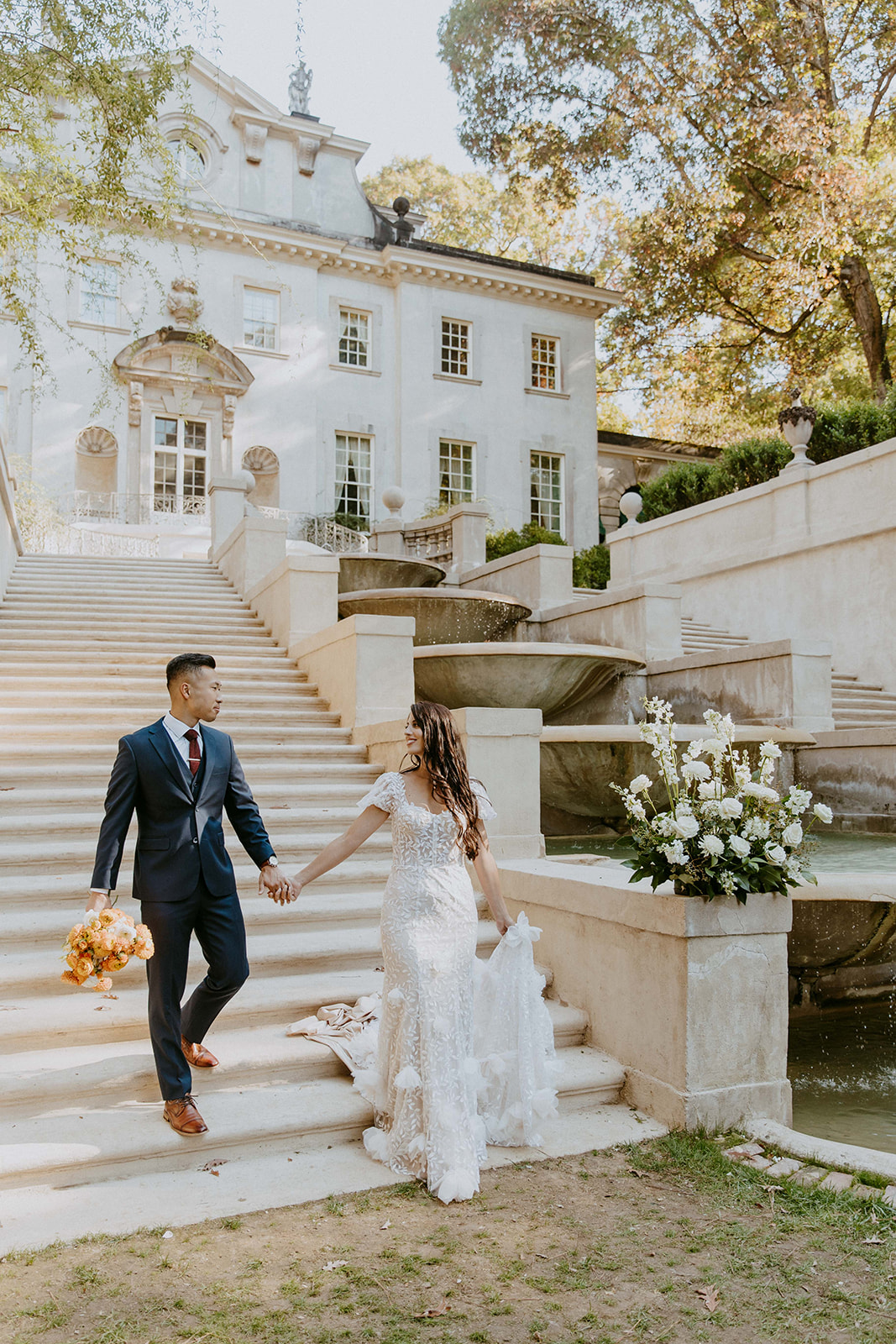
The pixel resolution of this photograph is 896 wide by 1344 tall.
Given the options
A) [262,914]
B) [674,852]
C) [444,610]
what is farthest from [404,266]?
[674,852]

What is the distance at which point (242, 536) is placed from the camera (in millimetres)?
12531

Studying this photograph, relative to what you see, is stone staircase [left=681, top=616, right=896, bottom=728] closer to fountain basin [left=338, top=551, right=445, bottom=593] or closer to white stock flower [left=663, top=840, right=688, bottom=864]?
fountain basin [left=338, top=551, right=445, bottom=593]

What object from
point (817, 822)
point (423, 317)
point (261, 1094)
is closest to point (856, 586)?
point (817, 822)

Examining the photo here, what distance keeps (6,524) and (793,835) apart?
31.7ft

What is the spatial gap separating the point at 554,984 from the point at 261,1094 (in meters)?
1.71

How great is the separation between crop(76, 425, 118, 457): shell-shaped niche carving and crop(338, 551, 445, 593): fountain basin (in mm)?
12063

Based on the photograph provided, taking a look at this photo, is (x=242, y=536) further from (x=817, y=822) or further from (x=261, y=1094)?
(x=261, y=1094)

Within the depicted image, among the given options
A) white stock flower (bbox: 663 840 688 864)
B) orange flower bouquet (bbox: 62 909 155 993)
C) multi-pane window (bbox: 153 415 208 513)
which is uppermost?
multi-pane window (bbox: 153 415 208 513)

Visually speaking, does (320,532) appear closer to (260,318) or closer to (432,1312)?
(260,318)

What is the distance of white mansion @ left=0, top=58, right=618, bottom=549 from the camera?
2384 centimetres

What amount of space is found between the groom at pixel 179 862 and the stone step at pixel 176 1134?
12 centimetres

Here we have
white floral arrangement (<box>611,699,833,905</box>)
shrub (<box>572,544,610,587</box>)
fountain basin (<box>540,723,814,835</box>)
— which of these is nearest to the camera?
white floral arrangement (<box>611,699,833,905</box>)

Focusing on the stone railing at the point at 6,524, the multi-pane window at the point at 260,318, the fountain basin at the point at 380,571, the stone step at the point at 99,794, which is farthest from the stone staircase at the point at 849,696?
the multi-pane window at the point at 260,318

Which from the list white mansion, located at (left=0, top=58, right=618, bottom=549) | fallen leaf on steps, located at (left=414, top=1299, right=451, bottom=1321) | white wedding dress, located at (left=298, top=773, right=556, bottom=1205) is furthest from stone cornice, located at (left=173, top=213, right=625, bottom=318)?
fallen leaf on steps, located at (left=414, top=1299, right=451, bottom=1321)
